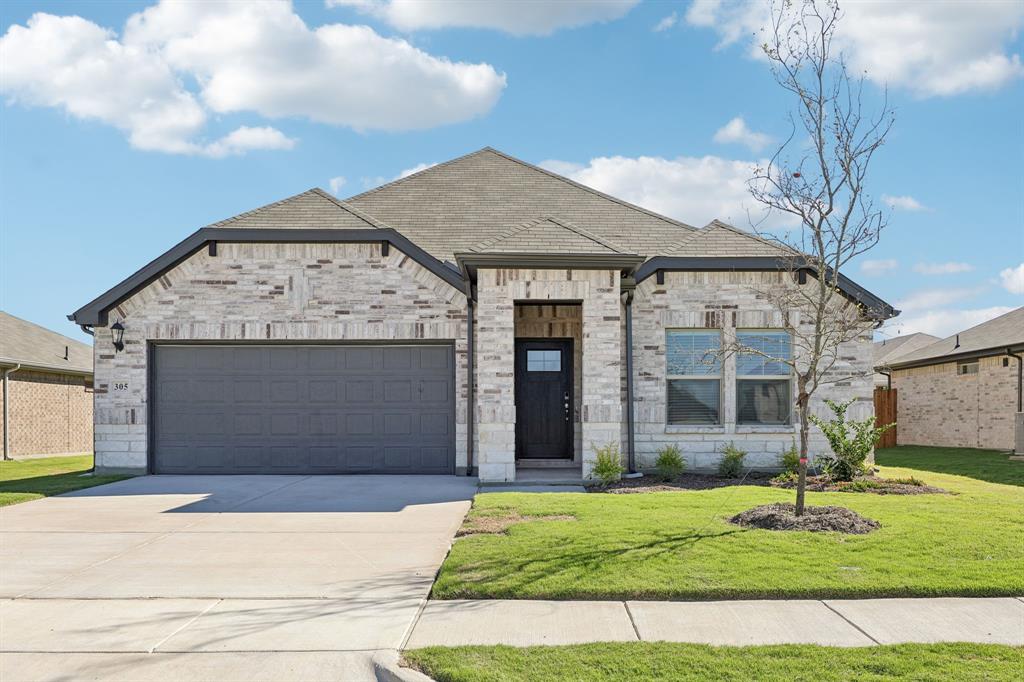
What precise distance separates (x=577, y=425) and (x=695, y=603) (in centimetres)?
957

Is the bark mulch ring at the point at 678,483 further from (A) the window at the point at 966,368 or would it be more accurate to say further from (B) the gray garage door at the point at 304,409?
(A) the window at the point at 966,368

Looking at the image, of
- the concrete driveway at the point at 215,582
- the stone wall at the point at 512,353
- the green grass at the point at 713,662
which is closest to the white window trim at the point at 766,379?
the stone wall at the point at 512,353

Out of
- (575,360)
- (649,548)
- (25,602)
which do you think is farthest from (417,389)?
(25,602)

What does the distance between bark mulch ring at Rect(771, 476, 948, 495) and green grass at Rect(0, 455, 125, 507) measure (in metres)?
11.5

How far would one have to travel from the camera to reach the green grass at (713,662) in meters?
4.60

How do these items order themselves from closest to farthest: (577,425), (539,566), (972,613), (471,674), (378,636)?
1. (471,674)
2. (378,636)
3. (972,613)
4. (539,566)
5. (577,425)

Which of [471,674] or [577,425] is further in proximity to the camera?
[577,425]

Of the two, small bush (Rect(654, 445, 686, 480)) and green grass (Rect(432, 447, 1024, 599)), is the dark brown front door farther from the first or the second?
green grass (Rect(432, 447, 1024, 599))

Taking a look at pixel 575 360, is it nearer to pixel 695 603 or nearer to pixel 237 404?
pixel 237 404

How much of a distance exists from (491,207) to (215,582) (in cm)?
1251

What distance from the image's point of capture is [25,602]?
21.0 feet

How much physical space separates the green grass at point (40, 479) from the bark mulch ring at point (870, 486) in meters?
11.5

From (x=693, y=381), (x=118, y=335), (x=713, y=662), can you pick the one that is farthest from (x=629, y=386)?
Answer: (x=713, y=662)

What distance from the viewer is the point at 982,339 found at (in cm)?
2323
